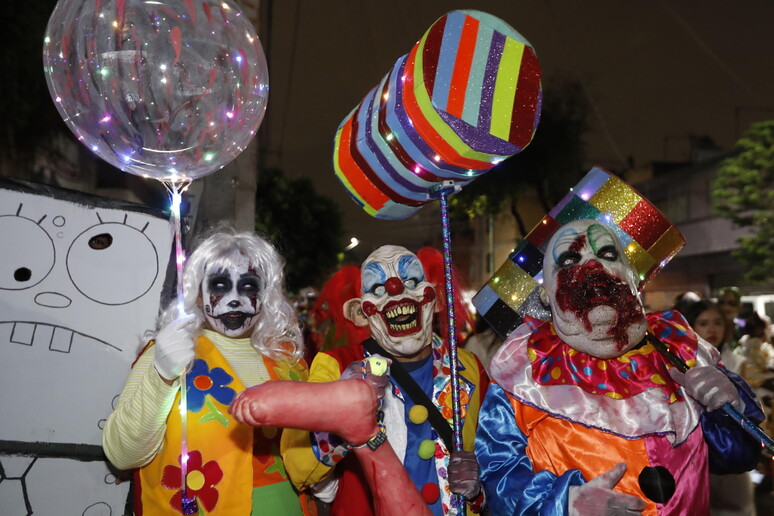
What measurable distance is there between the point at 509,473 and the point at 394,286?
0.94 meters

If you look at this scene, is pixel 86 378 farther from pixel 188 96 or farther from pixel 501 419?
pixel 501 419

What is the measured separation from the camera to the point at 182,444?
260cm

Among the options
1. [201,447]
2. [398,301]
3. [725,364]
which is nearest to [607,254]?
[398,301]

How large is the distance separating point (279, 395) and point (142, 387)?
2.70 ft

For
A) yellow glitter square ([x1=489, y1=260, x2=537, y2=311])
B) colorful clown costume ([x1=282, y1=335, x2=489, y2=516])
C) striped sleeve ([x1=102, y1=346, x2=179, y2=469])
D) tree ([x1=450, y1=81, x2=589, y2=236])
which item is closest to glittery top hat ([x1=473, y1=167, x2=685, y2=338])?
yellow glitter square ([x1=489, y1=260, x2=537, y2=311])

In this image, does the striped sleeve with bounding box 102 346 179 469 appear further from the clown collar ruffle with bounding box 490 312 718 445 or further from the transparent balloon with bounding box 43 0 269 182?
the clown collar ruffle with bounding box 490 312 718 445

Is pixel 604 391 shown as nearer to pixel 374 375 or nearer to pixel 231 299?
pixel 374 375

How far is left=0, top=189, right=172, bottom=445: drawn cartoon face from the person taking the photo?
3113 mm

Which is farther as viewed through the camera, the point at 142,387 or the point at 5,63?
the point at 5,63

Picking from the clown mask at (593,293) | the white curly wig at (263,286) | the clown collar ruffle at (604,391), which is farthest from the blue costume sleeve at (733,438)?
the white curly wig at (263,286)

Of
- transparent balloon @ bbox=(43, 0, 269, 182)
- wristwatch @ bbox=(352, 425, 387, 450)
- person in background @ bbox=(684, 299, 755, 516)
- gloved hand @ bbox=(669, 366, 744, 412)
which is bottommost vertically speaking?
person in background @ bbox=(684, 299, 755, 516)

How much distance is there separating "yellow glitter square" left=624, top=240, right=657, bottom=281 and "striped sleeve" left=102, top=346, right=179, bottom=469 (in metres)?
1.82

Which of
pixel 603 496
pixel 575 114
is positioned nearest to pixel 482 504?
pixel 603 496

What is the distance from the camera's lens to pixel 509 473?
241cm
